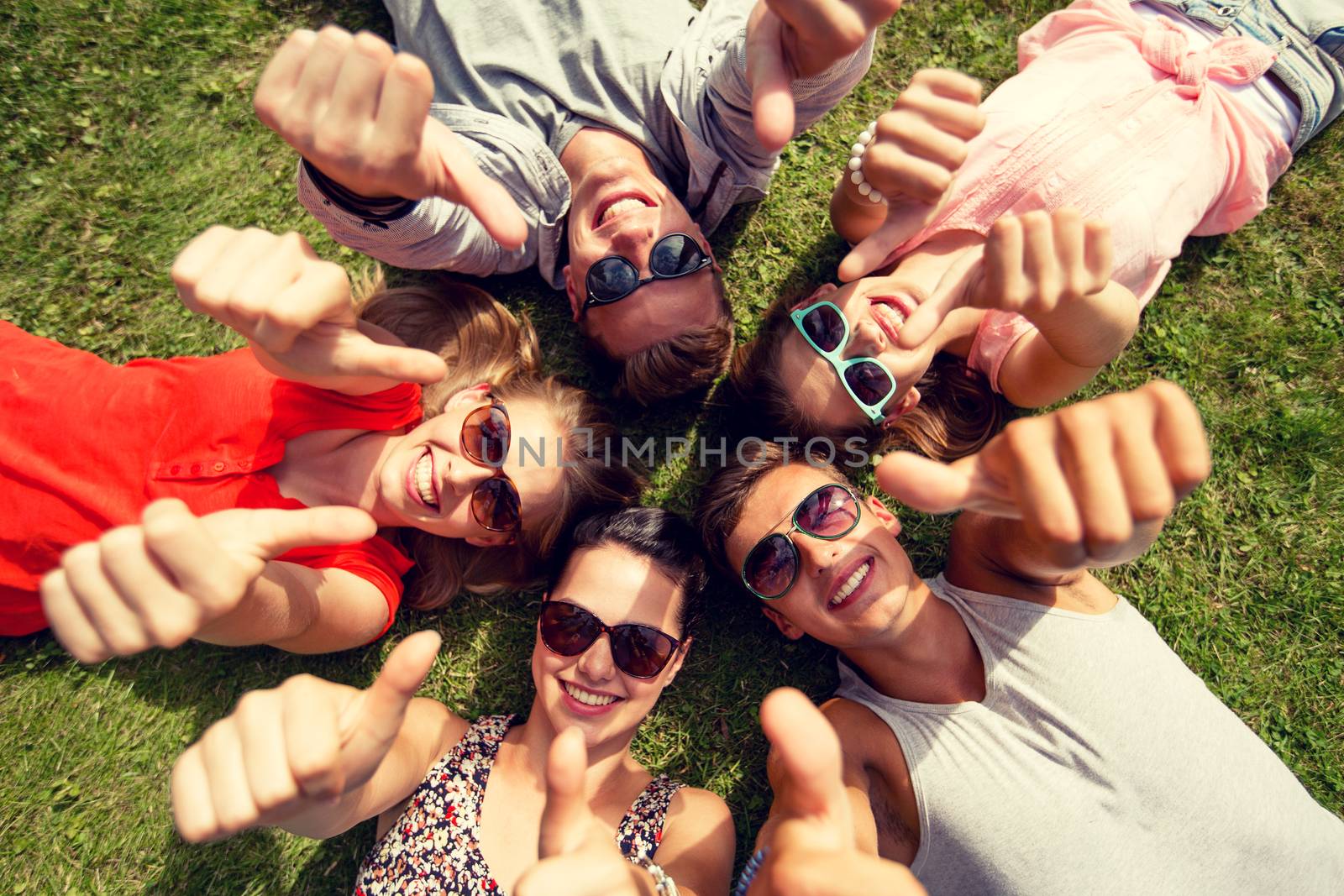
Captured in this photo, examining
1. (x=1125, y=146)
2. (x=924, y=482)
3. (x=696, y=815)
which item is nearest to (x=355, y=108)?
(x=924, y=482)

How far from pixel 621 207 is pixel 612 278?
350 mm

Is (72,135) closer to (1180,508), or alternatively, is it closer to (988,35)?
(988,35)

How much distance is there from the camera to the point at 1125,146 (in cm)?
336

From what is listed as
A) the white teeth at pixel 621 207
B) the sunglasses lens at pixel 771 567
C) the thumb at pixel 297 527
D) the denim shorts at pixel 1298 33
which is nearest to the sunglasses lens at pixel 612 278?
the white teeth at pixel 621 207

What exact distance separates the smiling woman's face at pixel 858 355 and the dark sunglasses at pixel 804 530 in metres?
A: 0.35

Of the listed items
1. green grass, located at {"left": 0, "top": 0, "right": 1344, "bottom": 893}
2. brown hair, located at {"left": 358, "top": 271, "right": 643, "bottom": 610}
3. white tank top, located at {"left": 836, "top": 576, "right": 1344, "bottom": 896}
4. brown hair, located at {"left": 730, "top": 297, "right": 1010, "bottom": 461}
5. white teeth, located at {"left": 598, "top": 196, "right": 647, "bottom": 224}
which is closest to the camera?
white tank top, located at {"left": 836, "top": 576, "right": 1344, "bottom": 896}

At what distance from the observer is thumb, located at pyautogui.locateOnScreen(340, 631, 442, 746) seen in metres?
2.09

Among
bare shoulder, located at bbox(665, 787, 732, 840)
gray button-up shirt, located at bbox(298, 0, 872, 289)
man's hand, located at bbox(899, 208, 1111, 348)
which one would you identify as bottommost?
bare shoulder, located at bbox(665, 787, 732, 840)

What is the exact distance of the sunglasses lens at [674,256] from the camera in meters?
3.26

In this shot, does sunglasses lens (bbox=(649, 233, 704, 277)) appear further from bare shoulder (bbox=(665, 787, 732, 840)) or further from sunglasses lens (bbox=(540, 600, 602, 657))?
bare shoulder (bbox=(665, 787, 732, 840))

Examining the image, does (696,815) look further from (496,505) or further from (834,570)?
(496,505)

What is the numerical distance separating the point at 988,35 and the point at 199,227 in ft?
15.3

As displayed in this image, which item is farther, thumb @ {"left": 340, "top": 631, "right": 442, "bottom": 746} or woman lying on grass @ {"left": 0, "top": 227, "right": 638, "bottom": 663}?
woman lying on grass @ {"left": 0, "top": 227, "right": 638, "bottom": 663}

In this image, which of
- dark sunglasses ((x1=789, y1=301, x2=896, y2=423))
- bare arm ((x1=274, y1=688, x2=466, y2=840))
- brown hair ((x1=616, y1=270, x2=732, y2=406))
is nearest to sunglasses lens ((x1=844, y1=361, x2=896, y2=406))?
dark sunglasses ((x1=789, y1=301, x2=896, y2=423))
